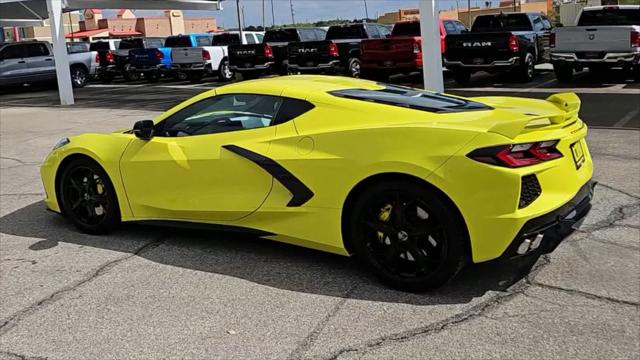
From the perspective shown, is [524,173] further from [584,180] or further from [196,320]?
[196,320]

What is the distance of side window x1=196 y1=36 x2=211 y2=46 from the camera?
80.6 feet

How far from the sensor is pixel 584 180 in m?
4.14

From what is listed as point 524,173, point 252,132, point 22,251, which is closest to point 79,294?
point 22,251

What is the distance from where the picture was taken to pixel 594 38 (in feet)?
48.0

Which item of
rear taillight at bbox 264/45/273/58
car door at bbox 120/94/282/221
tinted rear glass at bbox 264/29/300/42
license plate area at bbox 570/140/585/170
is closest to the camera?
license plate area at bbox 570/140/585/170

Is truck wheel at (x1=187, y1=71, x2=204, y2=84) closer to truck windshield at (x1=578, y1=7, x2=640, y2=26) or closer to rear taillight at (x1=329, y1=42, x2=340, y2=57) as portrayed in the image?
rear taillight at (x1=329, y1=42, x2=340, y2=57)

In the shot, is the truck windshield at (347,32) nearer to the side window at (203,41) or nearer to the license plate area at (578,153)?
the side window at (203,41)

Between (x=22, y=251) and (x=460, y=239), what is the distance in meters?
3.53

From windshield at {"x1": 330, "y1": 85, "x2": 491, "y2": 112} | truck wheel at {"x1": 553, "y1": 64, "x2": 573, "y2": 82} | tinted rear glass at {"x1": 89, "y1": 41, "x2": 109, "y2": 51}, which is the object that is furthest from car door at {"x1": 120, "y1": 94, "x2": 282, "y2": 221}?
tinted rear glass at {"x1": 89, "y1": 41, "x2": 109, "y2": 51}

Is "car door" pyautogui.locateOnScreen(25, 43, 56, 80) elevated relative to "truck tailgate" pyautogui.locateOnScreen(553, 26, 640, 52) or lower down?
elevated


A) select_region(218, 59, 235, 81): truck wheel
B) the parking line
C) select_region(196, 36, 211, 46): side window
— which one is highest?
select_region(196, 36, 211, 46): side window

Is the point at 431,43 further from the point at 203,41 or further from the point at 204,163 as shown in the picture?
the point at 203,41

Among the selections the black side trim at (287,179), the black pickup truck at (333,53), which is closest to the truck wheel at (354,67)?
the black pickup truck at (333,53)

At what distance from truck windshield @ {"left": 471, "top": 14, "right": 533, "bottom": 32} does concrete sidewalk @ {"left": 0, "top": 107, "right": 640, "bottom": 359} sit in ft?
44.0
